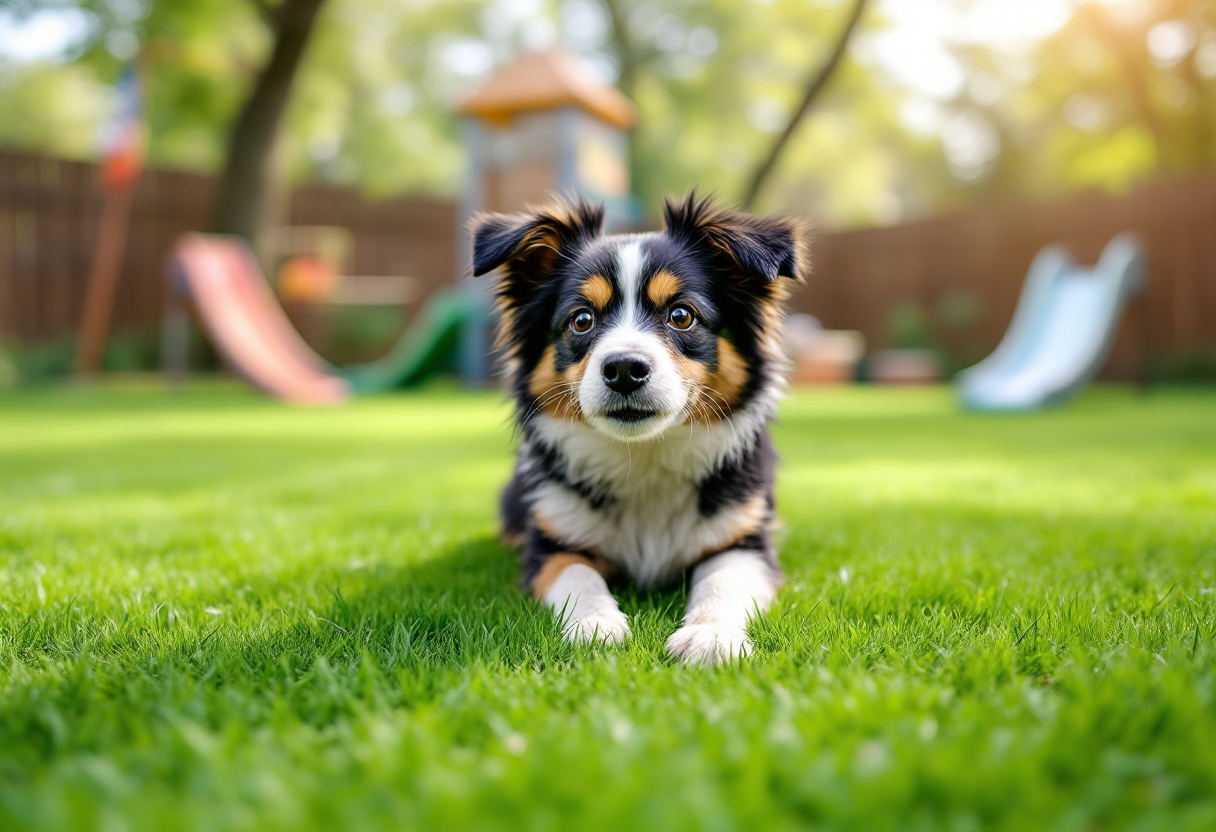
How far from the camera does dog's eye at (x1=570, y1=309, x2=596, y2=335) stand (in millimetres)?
3160

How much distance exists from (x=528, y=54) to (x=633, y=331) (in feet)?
48.8

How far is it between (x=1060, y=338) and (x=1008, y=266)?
619 cm

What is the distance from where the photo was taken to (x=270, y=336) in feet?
48.3

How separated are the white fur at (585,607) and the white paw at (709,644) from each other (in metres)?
0.16

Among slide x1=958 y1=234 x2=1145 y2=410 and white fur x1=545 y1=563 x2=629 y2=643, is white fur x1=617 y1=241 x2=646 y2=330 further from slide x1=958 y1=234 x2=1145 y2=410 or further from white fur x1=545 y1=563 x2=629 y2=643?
slide x1=958 y1=234 x2=1145 y2=410

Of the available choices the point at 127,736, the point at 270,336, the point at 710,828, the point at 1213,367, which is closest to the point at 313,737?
the point at 127,736

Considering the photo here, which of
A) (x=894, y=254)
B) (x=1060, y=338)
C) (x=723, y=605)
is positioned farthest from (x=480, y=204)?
(x=723, y=605)

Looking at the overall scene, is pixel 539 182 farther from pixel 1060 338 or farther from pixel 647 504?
pixel 647 504

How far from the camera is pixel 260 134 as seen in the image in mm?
16516

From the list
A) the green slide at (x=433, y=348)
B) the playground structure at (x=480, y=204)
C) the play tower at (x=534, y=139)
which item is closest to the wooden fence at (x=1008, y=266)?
the play tower at (x=534, y=139)

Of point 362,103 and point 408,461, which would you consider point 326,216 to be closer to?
point 362,103

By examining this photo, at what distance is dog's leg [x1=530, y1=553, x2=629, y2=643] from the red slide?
10.6 meters

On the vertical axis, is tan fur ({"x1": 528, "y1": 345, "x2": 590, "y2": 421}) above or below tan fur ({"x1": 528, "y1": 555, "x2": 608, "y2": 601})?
above

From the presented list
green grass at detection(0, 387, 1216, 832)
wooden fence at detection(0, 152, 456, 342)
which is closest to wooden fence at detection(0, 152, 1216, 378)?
wooden fence at detection(0, 152, 456, 342)
